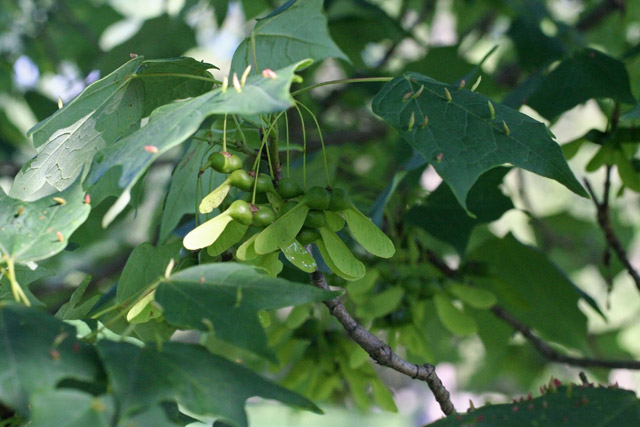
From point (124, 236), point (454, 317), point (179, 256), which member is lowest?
point (124, 236)

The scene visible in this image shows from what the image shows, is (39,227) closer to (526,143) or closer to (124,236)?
(526,143)

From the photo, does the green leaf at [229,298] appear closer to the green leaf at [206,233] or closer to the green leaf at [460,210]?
the green leaf at [206,233]

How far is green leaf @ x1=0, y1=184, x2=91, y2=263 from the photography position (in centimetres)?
77

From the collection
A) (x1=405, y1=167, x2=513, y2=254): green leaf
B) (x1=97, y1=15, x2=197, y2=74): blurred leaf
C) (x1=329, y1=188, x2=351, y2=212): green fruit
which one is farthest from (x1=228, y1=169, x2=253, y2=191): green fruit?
(x1=97, y1=15, x2=197, y2=74): blurred leaf

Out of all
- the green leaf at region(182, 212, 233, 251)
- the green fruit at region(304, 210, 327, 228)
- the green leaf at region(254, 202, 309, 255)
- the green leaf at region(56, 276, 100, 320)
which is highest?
the green leaf at region(182, 212, 233, 251)

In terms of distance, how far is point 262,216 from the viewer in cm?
89

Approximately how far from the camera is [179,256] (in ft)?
3.32

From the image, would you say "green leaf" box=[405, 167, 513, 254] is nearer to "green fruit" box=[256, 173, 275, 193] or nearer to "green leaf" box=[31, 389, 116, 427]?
"green fruit" box=[256, 173, 275, 193]

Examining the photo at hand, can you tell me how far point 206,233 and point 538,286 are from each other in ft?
3.25

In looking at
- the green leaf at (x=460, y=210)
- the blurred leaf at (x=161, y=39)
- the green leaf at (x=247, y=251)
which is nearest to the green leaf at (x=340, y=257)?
the green leaf at (x=247, y=251)

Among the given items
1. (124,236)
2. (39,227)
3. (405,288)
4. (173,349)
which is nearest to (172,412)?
(173,349)

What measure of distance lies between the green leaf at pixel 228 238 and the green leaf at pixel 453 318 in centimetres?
62

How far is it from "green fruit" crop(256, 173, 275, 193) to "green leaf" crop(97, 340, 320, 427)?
0.27 metres

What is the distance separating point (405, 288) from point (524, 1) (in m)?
1.06
